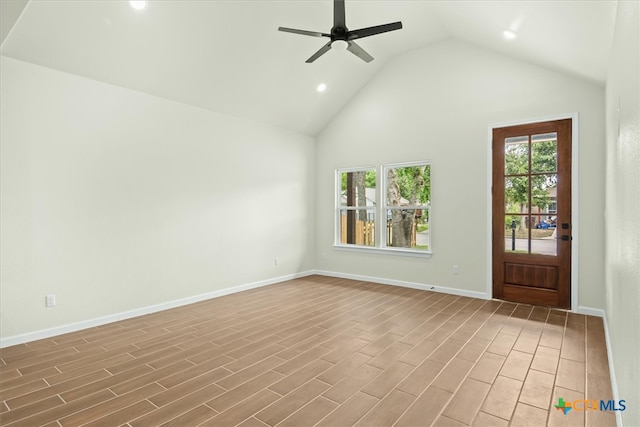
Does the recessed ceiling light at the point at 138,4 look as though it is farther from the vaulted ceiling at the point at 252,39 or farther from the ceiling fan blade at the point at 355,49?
the ceiling fan blade at the point at 355,49

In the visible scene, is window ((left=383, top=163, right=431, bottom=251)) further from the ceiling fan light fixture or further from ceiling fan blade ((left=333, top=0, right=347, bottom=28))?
ceiling fan blade ((left=333, top=0, right=347, bottom=28))

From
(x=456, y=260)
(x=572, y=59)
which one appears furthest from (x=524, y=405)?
(x=572, y=59)

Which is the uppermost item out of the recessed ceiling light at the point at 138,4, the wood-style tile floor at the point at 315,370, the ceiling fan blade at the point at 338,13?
the recessed ceiling light at the point at 138,4

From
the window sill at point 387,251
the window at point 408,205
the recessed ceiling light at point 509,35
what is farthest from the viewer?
the window at point 408,205

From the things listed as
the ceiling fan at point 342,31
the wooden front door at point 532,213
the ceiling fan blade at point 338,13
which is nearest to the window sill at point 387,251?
the wooden front door at point 532,213

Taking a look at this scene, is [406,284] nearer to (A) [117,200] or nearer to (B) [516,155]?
(B) [516,155]

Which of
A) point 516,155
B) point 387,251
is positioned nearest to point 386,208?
point 387,251

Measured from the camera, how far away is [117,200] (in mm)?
3996

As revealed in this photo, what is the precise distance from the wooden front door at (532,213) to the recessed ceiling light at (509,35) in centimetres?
117

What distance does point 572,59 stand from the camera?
3727mm

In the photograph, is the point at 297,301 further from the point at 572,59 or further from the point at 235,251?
the point at 572,59

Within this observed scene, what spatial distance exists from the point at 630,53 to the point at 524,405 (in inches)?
84.9
